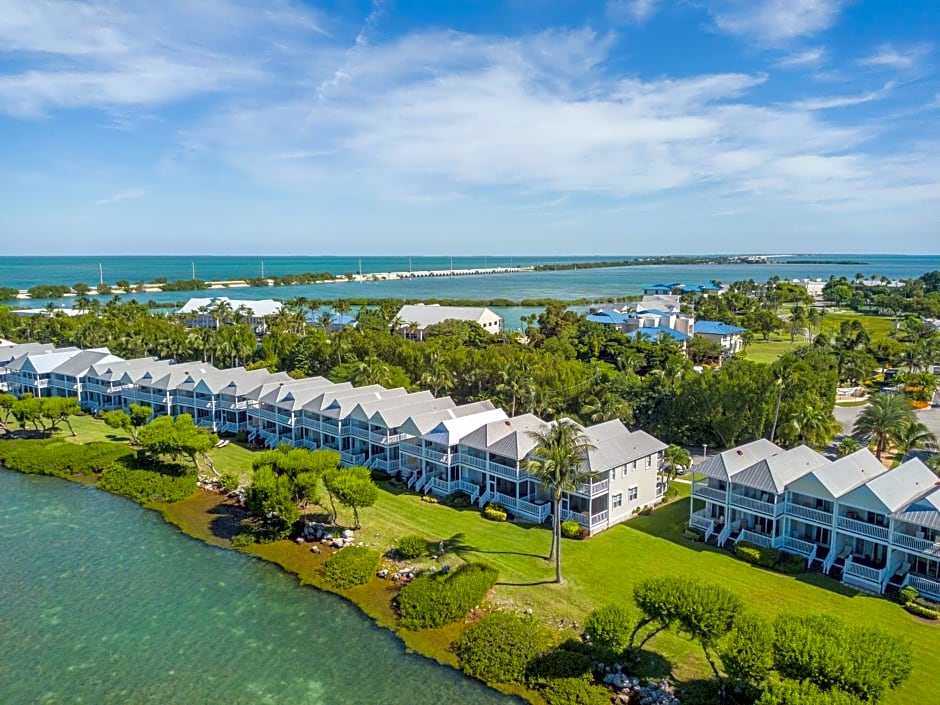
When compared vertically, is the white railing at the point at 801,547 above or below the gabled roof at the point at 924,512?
below

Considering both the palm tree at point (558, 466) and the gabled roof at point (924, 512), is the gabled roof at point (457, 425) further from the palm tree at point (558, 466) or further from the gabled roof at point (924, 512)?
the gabled roof at point (924, 512)

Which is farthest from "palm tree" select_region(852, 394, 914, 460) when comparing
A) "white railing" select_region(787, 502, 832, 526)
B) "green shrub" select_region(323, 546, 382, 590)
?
"green shrub" select_region(323, 546, 382, 590)

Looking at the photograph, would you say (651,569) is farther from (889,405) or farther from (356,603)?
(889,405)

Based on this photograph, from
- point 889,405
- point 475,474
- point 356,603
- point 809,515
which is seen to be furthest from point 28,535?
point 889,405

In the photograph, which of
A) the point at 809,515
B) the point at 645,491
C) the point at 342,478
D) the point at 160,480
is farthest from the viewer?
the point at 160,480

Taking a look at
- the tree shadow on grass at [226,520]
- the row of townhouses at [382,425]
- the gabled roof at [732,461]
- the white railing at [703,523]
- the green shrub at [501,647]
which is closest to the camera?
the green shrub at [501,647]

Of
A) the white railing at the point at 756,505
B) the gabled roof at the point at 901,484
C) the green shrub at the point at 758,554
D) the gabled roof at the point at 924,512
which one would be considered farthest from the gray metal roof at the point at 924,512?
the green shrub at the point at 758,554

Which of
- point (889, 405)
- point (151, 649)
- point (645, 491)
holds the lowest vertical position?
point (151, 649)
